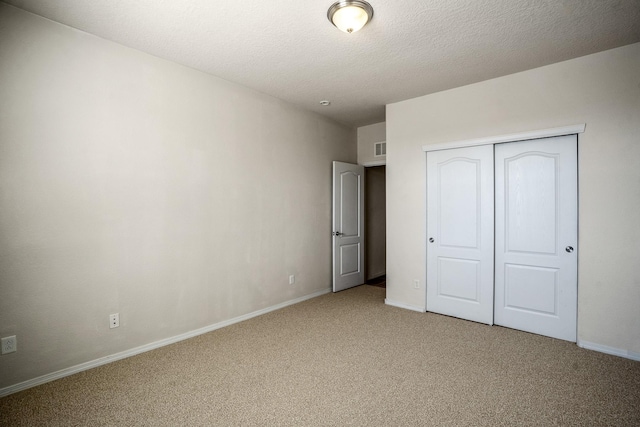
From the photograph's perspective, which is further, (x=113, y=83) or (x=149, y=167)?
(x=149, y=167)

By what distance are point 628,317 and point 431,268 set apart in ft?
5.89

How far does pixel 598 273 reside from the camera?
2988 mm

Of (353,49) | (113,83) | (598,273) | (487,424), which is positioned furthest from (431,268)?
(113,83)

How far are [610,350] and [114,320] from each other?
432cm

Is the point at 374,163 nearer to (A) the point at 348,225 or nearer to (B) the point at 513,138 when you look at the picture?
(A) the point at 348,225

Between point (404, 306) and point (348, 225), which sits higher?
point (348, 225)

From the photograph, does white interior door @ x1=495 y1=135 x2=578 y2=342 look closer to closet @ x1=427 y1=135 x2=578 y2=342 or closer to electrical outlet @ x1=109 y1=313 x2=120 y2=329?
closet @ x1=427 y1=135 x2=578 y2=342

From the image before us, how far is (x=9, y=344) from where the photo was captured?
2303mm

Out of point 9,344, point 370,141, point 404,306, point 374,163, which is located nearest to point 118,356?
point 9,344

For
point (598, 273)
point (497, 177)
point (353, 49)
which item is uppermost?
point (353, 49)

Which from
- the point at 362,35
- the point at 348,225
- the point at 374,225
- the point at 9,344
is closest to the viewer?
the point at 9,344

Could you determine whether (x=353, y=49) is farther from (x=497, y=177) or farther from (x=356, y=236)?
(x=356, y=236)

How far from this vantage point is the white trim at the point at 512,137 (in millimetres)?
3091

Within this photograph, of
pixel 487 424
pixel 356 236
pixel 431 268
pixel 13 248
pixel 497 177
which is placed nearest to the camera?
pixel 487 424
